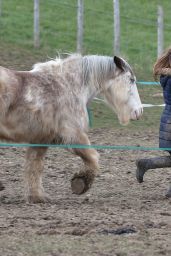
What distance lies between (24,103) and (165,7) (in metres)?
20.3

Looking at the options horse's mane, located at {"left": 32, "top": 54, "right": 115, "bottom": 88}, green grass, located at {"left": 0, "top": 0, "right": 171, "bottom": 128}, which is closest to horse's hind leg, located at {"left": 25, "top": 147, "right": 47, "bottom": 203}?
horse's mane, located at {"left": 32, "top": 54, "right": 115, "bottom": 88}

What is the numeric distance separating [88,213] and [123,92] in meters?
1.66

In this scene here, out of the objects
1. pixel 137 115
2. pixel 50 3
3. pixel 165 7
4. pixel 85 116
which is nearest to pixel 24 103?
pixel 85 116

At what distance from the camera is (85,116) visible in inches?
345

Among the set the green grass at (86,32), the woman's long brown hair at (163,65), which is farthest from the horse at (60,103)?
the green grass at (86,32)

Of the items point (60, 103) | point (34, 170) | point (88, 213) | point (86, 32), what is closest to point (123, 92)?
point (60, 103)

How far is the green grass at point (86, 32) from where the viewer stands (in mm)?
18953

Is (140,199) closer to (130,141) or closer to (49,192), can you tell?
(49,192)

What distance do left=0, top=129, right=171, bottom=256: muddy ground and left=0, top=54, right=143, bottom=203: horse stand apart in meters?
0.40

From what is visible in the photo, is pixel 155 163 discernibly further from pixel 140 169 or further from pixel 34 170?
pixel 34 170

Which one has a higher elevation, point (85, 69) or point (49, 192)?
point (85, 69)

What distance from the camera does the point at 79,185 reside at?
8789 mm

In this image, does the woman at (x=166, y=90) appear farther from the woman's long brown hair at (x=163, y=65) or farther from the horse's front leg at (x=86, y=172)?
the horse's front leg at (x=86, y=172)

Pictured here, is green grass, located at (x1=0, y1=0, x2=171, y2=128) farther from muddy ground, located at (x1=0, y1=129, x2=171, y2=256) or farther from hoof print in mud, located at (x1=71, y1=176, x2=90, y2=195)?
hoof print in mud, located at (x1=71, y1=176, x2=90, y2=195)
